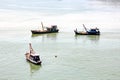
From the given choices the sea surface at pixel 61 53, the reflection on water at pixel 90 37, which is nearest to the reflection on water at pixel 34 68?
the sea surface at pixel 61 53

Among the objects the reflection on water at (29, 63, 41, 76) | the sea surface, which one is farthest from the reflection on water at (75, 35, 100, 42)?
the reflection on water at (29, 63, 41, 76)

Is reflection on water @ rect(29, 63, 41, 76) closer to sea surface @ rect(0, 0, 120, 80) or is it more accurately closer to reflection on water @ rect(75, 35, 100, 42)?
sea surface @ rect(0, 0, 120, 80)

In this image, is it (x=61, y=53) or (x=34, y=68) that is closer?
(x=34, y=68)

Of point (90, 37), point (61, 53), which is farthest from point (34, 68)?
point (90, 37)

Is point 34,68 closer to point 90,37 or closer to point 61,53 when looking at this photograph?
point 61,53

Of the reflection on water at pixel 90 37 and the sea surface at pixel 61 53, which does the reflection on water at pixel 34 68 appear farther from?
the reflection on water at pixel 90 37

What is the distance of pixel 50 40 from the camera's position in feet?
155

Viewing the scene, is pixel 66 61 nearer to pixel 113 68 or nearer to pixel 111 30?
pixel 113 68

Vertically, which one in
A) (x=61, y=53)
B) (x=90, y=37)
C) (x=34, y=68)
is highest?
(x=90, y=37)

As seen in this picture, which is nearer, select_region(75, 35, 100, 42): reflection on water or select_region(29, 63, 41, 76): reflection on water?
select_region(29, 63, 41, 76): reflection on water

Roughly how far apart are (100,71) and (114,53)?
8342 mm

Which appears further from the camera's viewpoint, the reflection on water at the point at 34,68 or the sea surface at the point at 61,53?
the reflection on water at the point at 34,68

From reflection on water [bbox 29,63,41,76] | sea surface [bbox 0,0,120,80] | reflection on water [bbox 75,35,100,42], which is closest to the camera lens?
sea surface [bbox 0,0,120,80]

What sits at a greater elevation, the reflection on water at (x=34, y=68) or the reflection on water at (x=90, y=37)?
the reflection on water at (x=90, y=37)
